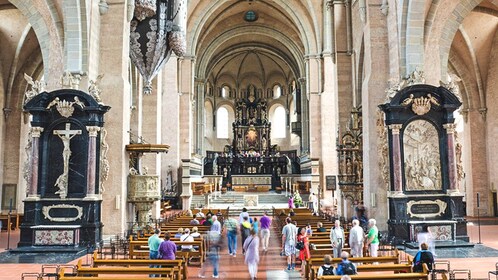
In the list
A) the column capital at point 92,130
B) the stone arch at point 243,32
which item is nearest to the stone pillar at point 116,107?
the column capital at point 92,130

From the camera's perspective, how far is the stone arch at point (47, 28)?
1593 cm

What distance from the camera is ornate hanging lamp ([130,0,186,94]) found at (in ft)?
55.3

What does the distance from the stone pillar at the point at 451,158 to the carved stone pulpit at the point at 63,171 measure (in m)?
11.2

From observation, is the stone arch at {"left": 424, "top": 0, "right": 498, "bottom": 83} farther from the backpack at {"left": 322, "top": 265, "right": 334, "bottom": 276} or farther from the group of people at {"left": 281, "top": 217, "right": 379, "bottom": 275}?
the backpack at {"left": 322, "top": 265, "right": 334, "bottom": 276}

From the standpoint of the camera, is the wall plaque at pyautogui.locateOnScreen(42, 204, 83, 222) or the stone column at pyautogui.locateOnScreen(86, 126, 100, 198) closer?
the wall plaque at pyautogui.locateOnScreen(42, 204, 83, 222)

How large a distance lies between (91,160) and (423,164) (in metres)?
10.8

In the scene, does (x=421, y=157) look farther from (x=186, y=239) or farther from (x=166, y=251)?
(x=166, y=251)

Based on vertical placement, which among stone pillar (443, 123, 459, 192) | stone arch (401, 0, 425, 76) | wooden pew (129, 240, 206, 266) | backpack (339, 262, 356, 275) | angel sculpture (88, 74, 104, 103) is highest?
stone arch (401, 0, 425, 76)

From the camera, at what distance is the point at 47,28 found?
53.2 feet

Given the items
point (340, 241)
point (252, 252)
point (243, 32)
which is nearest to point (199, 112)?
point (243, 32)

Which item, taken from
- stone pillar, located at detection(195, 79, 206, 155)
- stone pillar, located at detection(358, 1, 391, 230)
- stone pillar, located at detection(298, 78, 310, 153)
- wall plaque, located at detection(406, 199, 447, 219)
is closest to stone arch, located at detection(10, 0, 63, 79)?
stone pillar, located at detection(358, 1, 391, 230)

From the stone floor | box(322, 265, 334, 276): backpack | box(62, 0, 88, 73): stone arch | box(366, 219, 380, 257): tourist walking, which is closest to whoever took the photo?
box(322, 265, 334, 276): backpack

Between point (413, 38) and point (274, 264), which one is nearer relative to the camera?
point (274, 264)

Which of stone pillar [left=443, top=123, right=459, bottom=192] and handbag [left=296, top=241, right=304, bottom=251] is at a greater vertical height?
stone pillar [left=443, top=123, right=459, bottom=192]
